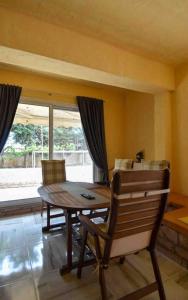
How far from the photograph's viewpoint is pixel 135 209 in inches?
51.1

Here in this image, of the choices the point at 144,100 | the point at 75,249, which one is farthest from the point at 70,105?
the point at 75,249

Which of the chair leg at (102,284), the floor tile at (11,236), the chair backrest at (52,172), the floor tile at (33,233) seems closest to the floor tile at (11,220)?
the floor tile at (11,236)

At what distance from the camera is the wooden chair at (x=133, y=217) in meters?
1.22

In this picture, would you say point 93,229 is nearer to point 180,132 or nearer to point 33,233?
point 33,233

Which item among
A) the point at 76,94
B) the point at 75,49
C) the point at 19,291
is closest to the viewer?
the point at 19,291

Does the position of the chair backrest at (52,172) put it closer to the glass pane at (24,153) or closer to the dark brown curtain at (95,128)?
the glass pane at (24,153)

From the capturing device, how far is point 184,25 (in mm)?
2170

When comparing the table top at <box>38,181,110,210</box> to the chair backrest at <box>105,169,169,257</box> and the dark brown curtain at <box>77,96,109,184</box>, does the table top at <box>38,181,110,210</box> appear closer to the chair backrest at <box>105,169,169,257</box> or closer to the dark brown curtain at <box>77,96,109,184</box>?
the chair backrest at <box>105,169,169,257</box>

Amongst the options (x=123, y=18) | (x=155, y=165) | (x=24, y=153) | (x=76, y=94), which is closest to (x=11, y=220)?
(x=24, y=153)

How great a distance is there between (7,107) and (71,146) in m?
1.51

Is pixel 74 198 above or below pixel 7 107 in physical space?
below

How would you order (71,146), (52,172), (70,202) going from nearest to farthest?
(70,202) → (52,172) → (71,146)

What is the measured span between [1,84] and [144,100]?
2.87 m

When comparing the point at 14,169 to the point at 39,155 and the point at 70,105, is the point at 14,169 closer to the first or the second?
the point at 39,155
